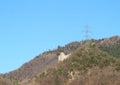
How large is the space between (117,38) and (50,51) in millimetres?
41988

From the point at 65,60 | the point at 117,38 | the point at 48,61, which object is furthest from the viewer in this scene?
the point at 48,61

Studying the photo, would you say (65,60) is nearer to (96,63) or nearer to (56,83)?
(96,63)

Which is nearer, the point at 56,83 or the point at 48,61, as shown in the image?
the point at 56,83

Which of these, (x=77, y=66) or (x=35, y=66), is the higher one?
(x=35, y=66)

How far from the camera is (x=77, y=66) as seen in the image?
6009 cm

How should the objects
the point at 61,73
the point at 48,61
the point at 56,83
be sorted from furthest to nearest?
the point at 48,61
the point at 61,73
the point at 56,83

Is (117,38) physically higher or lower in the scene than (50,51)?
lower

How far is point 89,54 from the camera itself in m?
62.2

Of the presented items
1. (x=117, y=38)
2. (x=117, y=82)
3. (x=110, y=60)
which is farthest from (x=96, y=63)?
(x=117, y=38)

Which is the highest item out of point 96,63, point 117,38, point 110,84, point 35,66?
point 35,66

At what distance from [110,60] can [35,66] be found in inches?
5377

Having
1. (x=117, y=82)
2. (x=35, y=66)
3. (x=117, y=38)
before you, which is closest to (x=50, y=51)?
(x=35, y=66)

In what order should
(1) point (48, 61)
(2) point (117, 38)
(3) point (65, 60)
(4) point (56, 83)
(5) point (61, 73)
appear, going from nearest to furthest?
1. (4) point (56, 83)
2. (5) point (61, 73)
3. (3) point (65, 60)
4. (2) point (117, 38)
5. (1) point (48, 61)

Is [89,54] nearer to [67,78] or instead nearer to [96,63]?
[96,63]
